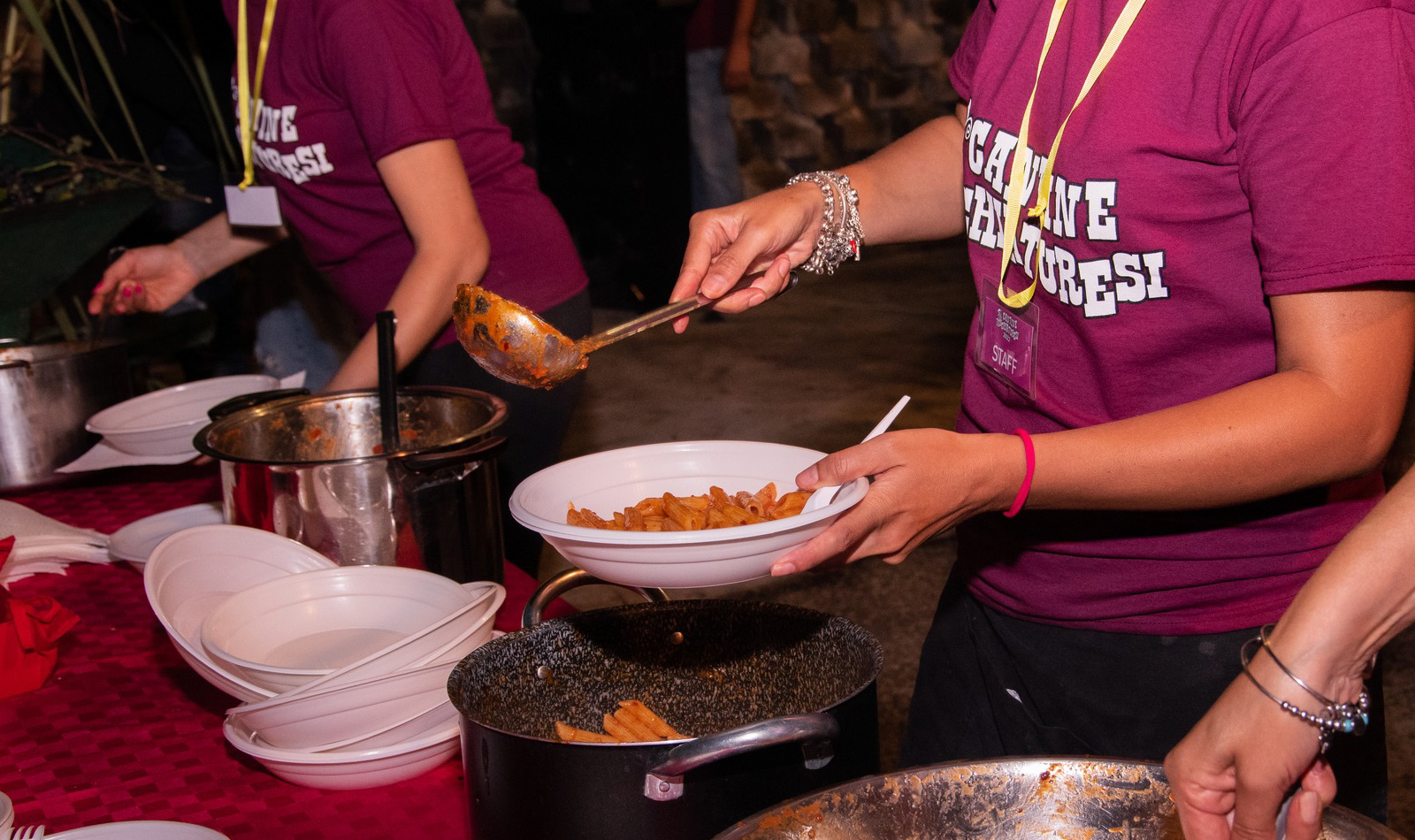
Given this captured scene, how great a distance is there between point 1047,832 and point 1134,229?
1.44ft

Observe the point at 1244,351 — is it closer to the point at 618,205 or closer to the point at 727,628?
the point at 727,628

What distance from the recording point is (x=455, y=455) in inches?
48.6

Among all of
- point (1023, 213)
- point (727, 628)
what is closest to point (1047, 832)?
point (727, 628)

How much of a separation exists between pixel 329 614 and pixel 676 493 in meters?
0.39

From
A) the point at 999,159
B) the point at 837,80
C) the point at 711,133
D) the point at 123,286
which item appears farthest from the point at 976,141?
the point at 837,80

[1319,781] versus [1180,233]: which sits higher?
[1180,233]

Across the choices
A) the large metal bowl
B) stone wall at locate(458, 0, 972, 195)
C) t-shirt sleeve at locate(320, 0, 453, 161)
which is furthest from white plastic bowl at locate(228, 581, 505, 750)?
stone wall at locate(458, 0, 972, 195)

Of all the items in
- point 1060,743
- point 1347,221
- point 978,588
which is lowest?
point 1060,743

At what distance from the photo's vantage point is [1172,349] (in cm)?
92

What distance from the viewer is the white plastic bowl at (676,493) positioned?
2.65ft

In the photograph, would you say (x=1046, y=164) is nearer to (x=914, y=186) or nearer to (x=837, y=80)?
(x=914, y=186)

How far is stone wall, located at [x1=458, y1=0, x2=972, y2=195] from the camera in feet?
21.9

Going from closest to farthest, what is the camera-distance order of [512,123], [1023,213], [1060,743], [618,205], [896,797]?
[896,797] < [1023,213] < [1060,743] < [618,205] < [512,123]

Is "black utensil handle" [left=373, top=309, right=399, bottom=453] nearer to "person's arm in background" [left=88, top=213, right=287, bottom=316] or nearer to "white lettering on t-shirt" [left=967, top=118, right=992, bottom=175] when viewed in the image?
"white lettering on t-shirt" [left=967, top=118, right=992, bottom=175]
